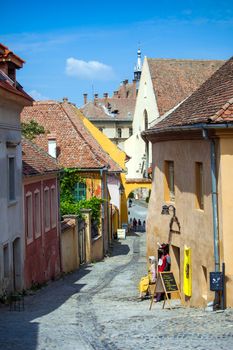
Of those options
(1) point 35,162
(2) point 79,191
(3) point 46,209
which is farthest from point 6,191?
(2) point 79,191

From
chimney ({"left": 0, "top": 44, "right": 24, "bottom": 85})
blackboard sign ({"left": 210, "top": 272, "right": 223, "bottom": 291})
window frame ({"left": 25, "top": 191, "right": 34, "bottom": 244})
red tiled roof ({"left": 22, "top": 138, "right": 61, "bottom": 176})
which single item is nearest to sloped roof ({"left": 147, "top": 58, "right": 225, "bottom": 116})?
red tiled roof ({"left": 22, "top": 138, "right": 61, "bottom": 176})

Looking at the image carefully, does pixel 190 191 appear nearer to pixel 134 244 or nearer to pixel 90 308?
pixel 90 308

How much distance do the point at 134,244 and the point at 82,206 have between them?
957 cm

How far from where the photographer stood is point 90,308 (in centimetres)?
1744

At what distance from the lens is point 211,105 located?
16500mm

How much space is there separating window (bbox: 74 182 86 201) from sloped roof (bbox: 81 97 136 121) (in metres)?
67.0

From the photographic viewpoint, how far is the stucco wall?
629 inches

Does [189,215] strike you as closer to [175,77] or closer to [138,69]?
[175,77]

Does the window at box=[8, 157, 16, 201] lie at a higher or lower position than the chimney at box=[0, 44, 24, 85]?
lower

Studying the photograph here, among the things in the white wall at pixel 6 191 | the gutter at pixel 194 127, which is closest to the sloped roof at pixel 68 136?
the white wall at pixel 6 191

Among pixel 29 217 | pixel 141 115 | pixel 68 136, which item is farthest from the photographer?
pixel 141 115

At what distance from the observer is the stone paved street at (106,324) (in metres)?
11.4

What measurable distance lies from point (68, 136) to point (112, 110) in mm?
70801

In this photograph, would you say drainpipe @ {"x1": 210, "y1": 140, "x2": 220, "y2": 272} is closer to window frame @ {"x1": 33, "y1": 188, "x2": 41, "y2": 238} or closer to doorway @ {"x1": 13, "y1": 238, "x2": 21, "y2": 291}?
doorway @ {"x1": 13, "y1": 238, "x2": 21, "y2": 291}
